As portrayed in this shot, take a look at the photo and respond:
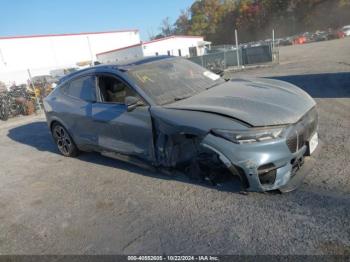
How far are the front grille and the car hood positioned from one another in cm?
7

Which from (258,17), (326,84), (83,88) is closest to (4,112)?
(83,88)

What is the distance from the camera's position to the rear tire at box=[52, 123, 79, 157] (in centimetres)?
571


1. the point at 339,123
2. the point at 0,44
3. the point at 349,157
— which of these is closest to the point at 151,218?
the point at 349,157

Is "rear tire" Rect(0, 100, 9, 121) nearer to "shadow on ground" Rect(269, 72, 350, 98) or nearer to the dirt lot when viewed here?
the dirt lot

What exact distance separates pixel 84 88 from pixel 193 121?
2.42 meters

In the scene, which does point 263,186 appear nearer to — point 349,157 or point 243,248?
point 243,248

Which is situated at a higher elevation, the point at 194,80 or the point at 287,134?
the point at 194,80

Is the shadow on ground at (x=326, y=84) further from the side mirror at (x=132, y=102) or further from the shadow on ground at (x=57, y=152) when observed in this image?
the side mirror at (x=132, y=102)

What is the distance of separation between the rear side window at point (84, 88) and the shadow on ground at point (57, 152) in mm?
1167

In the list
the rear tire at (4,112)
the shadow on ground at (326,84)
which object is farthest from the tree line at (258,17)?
the rear tire at (4,112)

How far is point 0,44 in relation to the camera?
32.1 metres

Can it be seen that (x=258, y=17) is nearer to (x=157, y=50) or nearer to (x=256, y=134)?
(x=157, y=50)

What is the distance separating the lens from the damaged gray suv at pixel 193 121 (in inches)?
125

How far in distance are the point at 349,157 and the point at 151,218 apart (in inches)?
104
